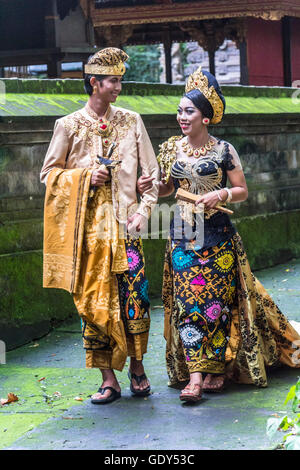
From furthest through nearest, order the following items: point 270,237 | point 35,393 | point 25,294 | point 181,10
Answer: point 181,10
point 270,237
point 25,294
point 35,393

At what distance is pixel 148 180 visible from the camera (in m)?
4.88

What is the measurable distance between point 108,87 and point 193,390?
1812 mm

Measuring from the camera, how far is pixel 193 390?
15.6 feet

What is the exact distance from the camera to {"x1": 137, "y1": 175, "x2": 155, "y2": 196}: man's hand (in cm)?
488

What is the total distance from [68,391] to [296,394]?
2192 mm

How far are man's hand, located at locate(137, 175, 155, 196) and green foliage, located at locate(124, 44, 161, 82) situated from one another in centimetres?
1910

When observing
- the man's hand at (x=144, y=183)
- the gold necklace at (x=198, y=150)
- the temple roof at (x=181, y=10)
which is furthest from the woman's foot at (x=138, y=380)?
the temple roof at (x=181, y=10)

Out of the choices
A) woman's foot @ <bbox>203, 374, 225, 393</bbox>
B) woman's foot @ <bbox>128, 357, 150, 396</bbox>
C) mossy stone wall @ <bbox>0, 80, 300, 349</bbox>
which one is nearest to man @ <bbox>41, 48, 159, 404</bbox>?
woman's foot @ <bbox>128, 357, 150, 396</bbox>

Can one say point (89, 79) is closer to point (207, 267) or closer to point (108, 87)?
point (108, 87)

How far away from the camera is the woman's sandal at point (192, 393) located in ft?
15.5

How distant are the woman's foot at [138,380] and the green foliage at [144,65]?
759 inches

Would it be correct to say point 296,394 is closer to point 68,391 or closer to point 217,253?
point 217,253

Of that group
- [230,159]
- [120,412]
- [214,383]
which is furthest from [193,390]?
[230,159]
